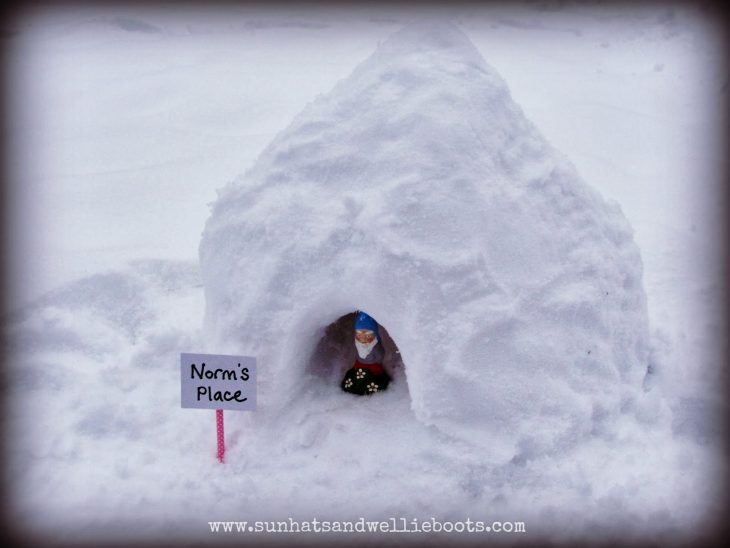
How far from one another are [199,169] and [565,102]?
568 centimetres

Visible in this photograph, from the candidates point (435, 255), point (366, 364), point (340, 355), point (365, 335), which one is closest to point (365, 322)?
point (365, 335)

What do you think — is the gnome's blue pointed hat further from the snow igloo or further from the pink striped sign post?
the pink striped sign post

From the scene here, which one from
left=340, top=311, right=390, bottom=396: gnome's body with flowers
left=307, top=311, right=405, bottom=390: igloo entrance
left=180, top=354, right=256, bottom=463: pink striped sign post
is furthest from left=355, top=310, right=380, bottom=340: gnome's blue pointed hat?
left=180, top=354, right=256, bottom=463: pink striped sign post

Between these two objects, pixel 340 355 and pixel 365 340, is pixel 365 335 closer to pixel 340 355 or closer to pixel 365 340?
pixel 365 340

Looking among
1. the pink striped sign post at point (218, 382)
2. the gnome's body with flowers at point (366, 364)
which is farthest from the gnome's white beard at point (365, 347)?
the pink striped sign post at point (218, 382)

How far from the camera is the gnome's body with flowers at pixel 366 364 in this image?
257 cm

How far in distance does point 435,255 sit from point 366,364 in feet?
2.39

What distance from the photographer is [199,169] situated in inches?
273

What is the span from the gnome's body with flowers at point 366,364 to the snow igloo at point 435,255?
0.21 meters

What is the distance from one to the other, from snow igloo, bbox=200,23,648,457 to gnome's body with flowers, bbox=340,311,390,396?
0.21m

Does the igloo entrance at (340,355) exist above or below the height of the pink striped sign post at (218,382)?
above

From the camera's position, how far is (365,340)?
2.56 m

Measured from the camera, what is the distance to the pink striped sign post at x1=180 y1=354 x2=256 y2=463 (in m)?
2.17

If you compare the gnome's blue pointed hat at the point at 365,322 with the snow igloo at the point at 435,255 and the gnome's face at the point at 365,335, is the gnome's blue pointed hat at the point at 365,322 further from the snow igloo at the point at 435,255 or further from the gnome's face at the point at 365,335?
the snow igloo at the point at 435,255
